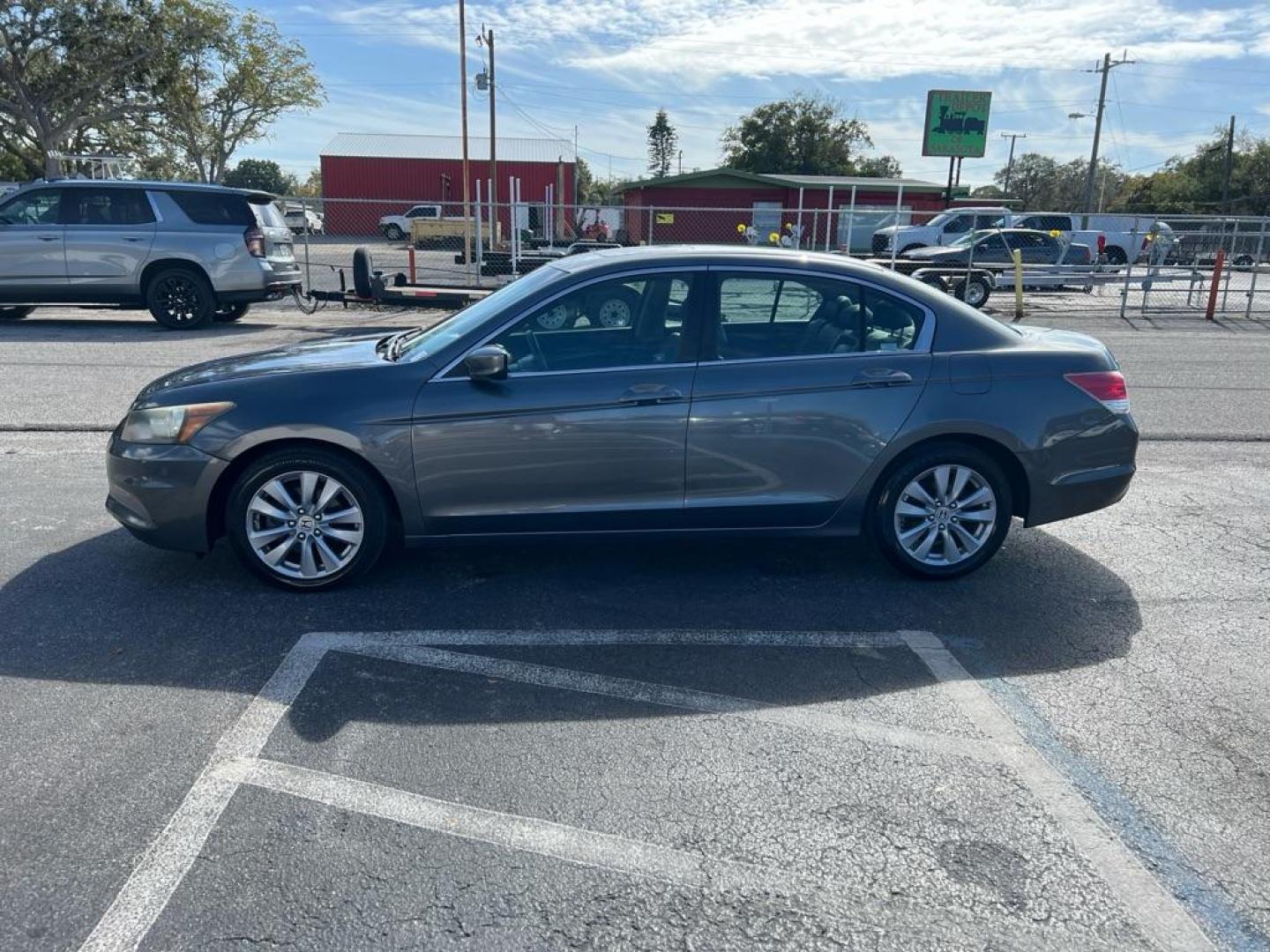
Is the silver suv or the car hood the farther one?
the silver suv

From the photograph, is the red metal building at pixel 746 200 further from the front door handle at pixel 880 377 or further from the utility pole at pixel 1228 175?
the front door handle at pixel 880 377

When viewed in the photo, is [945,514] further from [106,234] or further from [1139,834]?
[106,234]

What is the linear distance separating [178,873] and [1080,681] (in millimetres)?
3248

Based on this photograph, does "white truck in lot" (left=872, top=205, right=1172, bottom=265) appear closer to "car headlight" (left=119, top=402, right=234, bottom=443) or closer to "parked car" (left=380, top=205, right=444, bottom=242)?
"parked car" (left=380, top=205, right=444, bottom=242)

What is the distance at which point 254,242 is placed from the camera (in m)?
Answer: 13.2

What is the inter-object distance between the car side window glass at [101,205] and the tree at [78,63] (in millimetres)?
24985

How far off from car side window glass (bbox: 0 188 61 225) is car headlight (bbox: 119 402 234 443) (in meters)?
10.4

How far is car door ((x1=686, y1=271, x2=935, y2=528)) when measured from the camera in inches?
175

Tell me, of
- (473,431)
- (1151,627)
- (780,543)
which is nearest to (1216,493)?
(1151,627)

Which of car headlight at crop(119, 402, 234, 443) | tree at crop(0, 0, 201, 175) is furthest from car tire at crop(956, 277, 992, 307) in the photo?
tree at crop(0, 0, 201, 175)

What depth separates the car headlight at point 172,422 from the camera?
14.1ft

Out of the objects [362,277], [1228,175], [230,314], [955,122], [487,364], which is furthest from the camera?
[1228,175]

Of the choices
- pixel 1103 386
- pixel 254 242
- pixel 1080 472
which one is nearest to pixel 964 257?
pixel 254 242

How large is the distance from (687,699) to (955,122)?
93.5 feet
